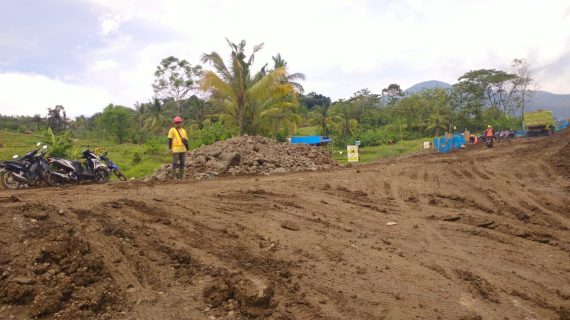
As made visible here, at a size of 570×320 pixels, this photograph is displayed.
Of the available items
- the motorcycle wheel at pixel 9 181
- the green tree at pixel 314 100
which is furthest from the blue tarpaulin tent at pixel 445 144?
the green tree at pixel 314 100

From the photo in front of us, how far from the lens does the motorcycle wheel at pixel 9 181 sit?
9555 mm

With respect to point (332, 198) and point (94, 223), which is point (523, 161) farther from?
point (94, 223)

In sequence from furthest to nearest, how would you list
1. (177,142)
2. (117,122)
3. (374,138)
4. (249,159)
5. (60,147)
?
(117,122) → (374,138) → (60,147) → (249,159) → (177,142)

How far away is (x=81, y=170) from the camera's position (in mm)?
10680

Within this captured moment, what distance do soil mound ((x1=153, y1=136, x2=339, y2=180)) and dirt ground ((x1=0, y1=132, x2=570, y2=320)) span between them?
4521 mm

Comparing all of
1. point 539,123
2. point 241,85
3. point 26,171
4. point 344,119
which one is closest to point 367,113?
point 344,119

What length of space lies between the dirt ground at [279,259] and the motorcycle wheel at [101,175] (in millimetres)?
4346

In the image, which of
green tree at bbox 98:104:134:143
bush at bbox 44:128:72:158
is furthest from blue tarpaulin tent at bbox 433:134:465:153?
green tree at bbox 98:104:134:143

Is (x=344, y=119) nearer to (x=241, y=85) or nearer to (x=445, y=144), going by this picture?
(x=445, y=144)

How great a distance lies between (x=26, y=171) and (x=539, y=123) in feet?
110

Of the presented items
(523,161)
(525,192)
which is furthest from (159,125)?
(525,192)

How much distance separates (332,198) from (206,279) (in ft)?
14.8

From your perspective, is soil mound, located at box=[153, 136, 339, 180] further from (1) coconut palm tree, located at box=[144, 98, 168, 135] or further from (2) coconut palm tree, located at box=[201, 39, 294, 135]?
(1) coconut palm tree, located at box=[144, 98, 168, 135]

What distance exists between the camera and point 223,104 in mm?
20812
